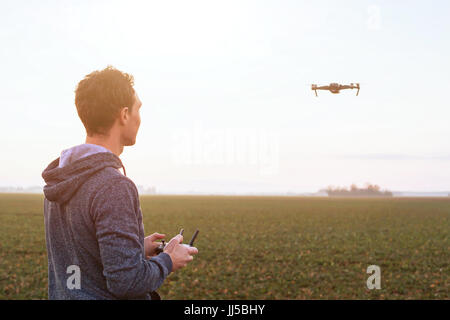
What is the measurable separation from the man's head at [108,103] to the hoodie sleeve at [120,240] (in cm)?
37

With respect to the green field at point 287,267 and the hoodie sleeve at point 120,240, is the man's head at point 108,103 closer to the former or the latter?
the hoodie sleeve at point 120,240

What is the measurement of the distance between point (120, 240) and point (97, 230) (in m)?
0.13

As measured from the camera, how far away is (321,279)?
42.0ft

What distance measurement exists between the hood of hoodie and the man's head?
143 millimetres

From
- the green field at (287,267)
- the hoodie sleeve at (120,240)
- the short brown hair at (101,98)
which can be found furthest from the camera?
the green field at (287,267)

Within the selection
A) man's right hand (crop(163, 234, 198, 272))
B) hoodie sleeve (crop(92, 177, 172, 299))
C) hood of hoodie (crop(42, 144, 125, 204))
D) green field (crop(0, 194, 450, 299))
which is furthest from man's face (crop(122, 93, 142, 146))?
green field (crop(0, 194, 450, 299))

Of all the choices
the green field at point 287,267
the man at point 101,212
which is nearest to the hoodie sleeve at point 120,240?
the man at point 101,212

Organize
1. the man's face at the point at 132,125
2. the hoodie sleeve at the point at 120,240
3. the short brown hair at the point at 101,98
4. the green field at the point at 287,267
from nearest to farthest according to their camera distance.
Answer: the hoodie sleeve at the point at 120,240
the short brown hair at the point at 101,98
the man's face at the point at 132,125
the green field at the point at 287,267

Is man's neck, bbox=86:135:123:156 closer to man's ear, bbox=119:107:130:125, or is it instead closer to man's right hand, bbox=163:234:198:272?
man's ear, bbox=119:107:130:125

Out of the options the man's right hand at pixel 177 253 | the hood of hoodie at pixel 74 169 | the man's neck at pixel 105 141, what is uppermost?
the man's neck at pixel 105 141

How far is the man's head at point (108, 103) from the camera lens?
2.14 m

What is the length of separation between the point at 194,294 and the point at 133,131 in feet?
30.5
